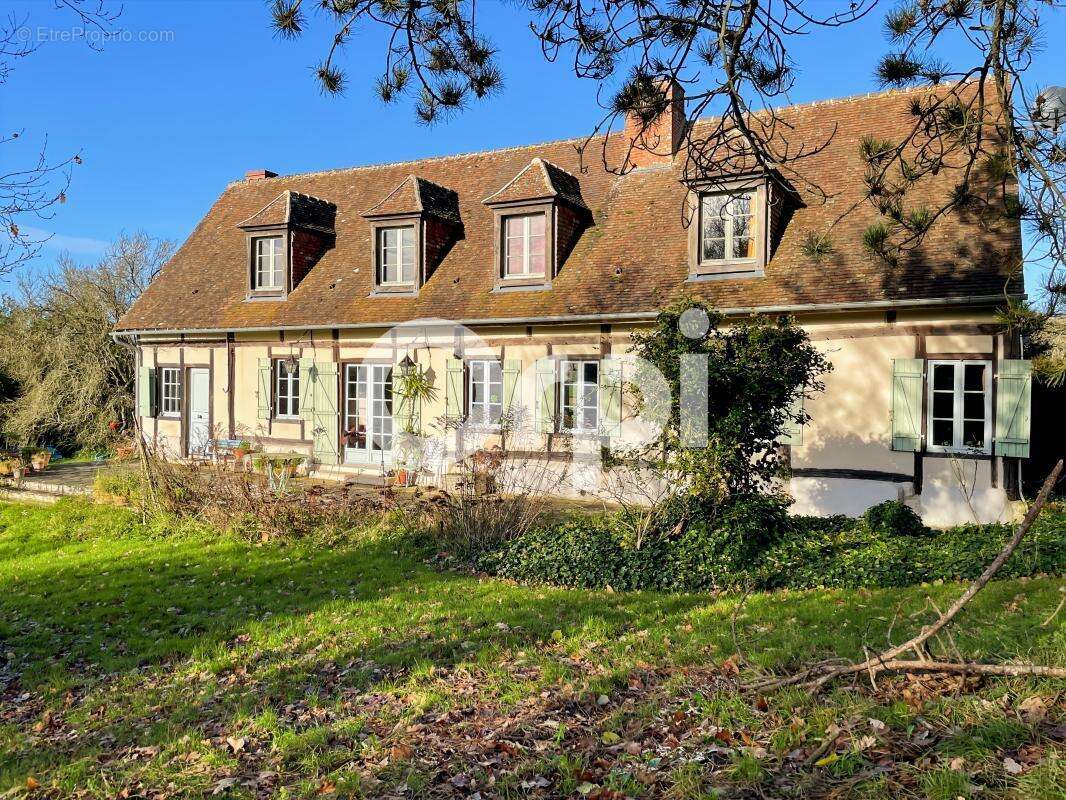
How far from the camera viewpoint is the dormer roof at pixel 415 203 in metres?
13.0

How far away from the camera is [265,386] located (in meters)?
14.2

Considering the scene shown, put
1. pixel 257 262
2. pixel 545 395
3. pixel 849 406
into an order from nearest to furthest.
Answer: pixel 849 406 < pixel 545 395 < pixel 257 262

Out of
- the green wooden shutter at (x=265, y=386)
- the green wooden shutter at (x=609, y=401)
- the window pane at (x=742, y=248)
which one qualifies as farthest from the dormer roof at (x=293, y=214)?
the window pane at (x=742, y=248)

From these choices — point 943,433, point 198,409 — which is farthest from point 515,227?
point 198,409

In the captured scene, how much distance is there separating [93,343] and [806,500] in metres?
17.2

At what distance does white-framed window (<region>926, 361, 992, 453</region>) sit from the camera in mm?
8961

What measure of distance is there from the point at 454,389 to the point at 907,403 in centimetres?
669

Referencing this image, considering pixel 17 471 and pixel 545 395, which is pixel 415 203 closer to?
pixel 545 395

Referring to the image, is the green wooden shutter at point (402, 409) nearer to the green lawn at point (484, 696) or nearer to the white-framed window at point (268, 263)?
the white-framed window at point (268, 263)

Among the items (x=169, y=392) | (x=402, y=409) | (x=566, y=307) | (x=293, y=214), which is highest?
(x=293, y=214)

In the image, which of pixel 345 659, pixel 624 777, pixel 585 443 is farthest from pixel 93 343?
pixel 624 777

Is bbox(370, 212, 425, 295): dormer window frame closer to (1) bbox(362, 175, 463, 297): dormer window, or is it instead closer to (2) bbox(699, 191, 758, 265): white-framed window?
(1) bbox(362, 175, 463, 297): dormer window

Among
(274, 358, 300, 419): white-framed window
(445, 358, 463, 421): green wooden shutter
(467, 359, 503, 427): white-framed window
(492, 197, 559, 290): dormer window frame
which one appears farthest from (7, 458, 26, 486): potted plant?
(492, 197, 559, 290): dormer window frame

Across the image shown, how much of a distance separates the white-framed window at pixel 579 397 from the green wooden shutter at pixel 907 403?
13.4 ft
